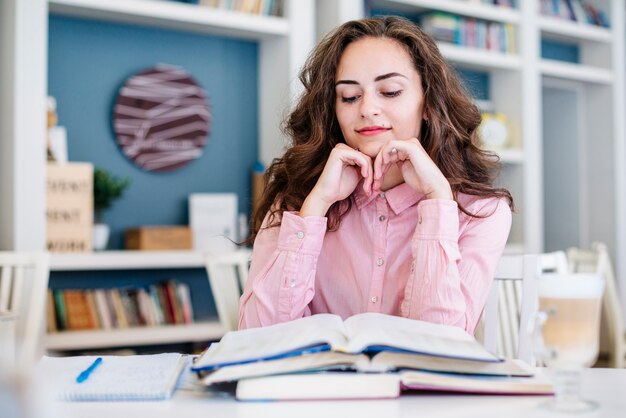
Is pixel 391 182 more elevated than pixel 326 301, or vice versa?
pixel 391 182

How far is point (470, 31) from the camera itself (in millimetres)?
4461

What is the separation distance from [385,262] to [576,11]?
4.03m

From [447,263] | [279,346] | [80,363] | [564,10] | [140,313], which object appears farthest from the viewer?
[564,10]

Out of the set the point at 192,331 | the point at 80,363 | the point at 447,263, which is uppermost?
the point at 447,263

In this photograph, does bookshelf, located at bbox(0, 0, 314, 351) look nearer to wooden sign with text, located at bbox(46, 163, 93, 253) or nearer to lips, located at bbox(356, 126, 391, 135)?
wooden sign with text, located at bbox(46, 163, 93, 253)

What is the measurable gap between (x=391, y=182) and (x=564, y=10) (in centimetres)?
383

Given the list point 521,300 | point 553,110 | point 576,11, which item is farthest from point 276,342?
point 553,110

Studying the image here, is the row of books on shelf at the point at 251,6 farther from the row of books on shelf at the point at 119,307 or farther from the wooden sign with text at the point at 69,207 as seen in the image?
the row of books on shelf at the point at 119,307

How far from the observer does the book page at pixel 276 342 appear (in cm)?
88

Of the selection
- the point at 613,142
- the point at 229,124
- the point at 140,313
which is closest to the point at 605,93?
the point at 613,142

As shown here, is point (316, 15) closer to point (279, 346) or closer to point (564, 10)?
point (564, 10)

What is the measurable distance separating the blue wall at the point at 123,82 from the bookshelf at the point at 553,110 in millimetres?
595

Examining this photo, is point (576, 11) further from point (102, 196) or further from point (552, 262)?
point (102, 196)

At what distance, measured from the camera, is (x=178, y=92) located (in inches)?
149
